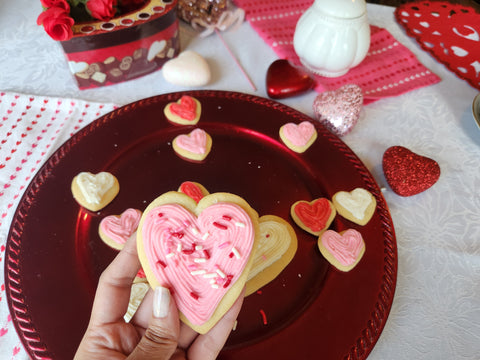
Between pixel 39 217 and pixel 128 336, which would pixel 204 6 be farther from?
pixel 128 336

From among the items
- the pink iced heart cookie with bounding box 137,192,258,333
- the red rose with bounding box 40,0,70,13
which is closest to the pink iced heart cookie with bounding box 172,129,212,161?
the pink iced heart cookie with bounding box 137,192,258,333

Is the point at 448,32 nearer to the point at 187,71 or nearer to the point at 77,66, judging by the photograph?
the point at 187,71

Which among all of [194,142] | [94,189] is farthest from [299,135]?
[94,189]

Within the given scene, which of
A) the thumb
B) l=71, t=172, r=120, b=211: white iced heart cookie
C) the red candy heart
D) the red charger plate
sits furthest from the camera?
the red candy heart

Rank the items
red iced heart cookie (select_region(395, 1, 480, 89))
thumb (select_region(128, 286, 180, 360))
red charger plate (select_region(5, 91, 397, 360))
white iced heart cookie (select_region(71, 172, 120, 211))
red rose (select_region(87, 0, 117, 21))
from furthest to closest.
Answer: red iced heart cookie (select_region(395, 1, 480, 89))
red rose (select_region(87, 0, 117, 21))
white iced heart cookie (select_region(71, 172, 120, 211))
red charger plate (select_region(5, 91, 397, 360))
thumb (select_region(128, 286, 180, 360))

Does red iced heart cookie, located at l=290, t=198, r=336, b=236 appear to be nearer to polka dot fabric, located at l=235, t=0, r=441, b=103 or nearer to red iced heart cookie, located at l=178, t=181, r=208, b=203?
red iced heart cookie, located at l=178, t=181, r=208, b=203

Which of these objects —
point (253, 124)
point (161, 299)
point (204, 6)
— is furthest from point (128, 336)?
point (204, 6)
